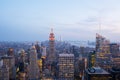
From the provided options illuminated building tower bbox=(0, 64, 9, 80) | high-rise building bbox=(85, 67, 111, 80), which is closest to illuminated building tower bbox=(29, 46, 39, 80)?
illuminated building tower bbox=(0, 64, 9, 80)

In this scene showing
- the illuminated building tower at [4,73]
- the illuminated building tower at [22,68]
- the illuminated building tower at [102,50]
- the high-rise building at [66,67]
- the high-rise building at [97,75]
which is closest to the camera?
the high-rise building at [97,75]

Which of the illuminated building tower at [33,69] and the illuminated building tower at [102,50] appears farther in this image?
the illuminated building tower at [102,50]

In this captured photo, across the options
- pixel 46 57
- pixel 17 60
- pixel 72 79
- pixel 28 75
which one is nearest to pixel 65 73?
pixel 72 79

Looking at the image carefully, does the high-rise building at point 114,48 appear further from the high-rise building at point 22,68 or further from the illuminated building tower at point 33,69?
the high-rise building at point 22,68

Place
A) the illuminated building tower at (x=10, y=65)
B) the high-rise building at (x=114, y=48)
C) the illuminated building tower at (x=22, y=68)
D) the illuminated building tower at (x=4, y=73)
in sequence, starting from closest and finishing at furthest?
the illuminated building tower at (x=4, y=73) → the illuminated building tower at (x=10, y=65) → the illuminated building tower at (x=22, y=68) → the high-rise building at (x=114, y=48)

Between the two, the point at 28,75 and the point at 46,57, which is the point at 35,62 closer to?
the point at 28,75

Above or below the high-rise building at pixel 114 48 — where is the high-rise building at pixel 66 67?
below

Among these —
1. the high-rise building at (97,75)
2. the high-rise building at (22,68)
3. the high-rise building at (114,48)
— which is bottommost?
the high-rise building at (22,68)

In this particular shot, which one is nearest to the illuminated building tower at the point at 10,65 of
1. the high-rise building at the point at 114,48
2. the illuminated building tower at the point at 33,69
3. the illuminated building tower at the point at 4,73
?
the illuminated building tower at the point at 4,73

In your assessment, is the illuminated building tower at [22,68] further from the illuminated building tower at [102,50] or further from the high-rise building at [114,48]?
the high-rise building at [114,48]
